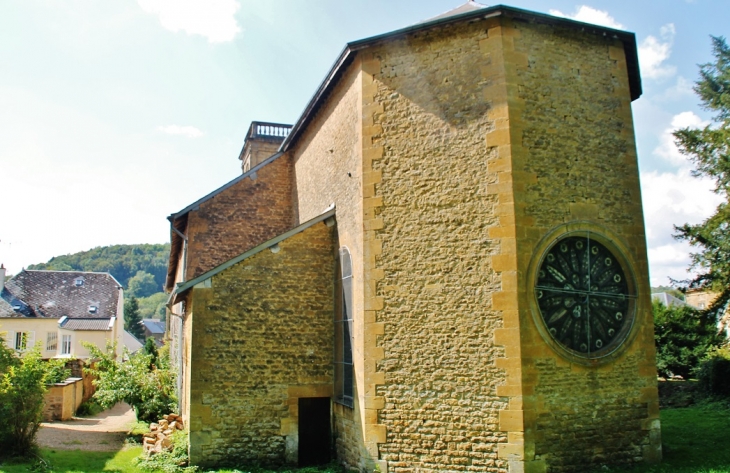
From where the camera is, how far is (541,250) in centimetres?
877

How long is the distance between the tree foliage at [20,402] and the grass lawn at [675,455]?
0.56m

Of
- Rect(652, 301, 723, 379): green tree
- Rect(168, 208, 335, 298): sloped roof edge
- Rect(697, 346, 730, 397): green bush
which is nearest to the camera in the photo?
Rect(168, 208, 335, 298): sloped roof edge

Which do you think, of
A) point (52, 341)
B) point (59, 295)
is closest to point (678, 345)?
point (52, 341)

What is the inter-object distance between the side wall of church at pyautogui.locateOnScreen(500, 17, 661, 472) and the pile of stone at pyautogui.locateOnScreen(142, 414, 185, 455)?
24.0 ft

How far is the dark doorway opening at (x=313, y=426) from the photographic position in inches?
432

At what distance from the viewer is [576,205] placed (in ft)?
30.3

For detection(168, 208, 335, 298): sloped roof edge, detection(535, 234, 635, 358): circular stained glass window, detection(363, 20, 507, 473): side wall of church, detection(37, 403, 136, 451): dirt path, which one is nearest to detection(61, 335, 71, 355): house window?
detection(37, 403, 136, 451): dirt path

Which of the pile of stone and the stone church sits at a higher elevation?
the stone church

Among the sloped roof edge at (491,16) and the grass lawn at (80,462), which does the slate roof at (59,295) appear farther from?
the sloped roof edge at (491,16)

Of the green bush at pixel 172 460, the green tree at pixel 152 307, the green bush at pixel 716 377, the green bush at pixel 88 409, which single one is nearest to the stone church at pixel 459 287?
the green bush at pixel 172 460

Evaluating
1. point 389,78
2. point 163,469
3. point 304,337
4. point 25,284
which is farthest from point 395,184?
point 25,284

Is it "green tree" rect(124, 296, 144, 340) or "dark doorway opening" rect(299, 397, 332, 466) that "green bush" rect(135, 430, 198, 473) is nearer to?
"dark doorway opening" rect(299, 397, 332, 466)

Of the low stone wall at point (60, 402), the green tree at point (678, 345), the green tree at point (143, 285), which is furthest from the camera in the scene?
the green tree at point (143, 285)

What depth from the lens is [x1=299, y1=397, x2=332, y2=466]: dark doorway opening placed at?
36.0 ft
